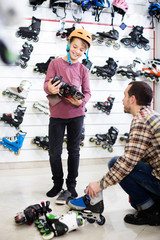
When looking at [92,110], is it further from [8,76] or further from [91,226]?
[91,226]

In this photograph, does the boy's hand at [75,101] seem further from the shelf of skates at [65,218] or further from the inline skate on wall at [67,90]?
the shelf of skates at [65,218]

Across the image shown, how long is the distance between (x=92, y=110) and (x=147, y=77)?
821 mm

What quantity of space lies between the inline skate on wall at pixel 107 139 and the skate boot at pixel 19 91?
975mm

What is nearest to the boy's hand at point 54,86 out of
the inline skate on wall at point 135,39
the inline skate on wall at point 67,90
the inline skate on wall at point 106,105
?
the inline skate on wall at point 67,90

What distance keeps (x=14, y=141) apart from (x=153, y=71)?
1.89m

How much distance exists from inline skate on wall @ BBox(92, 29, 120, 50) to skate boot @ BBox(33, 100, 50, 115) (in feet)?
3.19

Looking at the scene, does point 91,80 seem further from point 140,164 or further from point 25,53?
point 140,164

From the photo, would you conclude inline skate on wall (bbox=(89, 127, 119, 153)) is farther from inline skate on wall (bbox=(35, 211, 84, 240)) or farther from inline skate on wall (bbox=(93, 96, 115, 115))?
inline skate on wall (bbox=(35, 211, 84, 240))

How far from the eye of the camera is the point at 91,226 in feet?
5.11

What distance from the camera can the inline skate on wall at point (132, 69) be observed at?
120 inches

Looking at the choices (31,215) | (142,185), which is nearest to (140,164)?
(142,185)

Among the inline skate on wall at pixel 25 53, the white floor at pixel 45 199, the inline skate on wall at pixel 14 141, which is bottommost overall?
the white floor at pixel 45 199

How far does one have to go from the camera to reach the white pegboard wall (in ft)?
9.39

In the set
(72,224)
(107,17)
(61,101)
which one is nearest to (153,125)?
(72,224)
